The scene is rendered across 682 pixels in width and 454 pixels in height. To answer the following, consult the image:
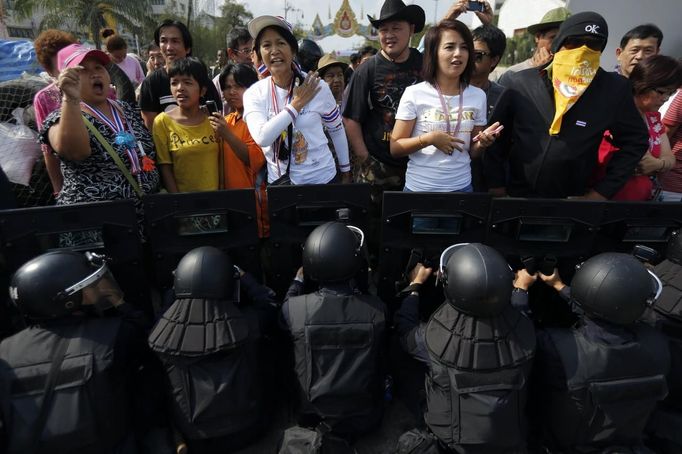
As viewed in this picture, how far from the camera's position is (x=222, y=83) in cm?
387

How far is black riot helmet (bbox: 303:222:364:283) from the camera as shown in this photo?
240 cm

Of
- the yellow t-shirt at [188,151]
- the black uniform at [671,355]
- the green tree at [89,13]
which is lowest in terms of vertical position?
the black uniform at [671,355]

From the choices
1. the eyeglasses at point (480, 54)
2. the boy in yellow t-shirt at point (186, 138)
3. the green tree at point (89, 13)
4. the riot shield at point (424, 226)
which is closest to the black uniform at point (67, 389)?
the boy in yellow t-shirt at point (186, 138)

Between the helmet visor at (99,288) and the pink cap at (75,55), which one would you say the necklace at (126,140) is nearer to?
the pink cap at (75,55)

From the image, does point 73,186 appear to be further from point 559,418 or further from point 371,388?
point 559,418

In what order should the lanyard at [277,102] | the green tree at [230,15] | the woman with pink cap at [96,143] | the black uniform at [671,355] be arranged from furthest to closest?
the green tree at [230,15], the lanyard at [277,102], the woman with pink cap at [96,143], the black uniform at [671,355]

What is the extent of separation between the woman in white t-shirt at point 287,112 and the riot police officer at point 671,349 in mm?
2345

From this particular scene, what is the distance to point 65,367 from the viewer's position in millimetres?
1973

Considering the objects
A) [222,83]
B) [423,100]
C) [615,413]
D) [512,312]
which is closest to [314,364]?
[512,312]

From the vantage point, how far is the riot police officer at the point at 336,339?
90.0 inches

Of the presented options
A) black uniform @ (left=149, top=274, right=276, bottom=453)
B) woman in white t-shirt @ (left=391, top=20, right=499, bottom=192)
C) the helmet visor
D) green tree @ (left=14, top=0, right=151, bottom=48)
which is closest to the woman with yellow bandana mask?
woman in white t-shirt @ (left=391, top=20, right=499, bottom=192)

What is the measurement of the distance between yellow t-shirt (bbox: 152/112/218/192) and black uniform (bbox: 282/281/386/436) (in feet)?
4.70

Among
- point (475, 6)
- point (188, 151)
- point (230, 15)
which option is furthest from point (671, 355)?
point (230, 15)

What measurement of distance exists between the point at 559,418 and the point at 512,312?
0.61 meters
